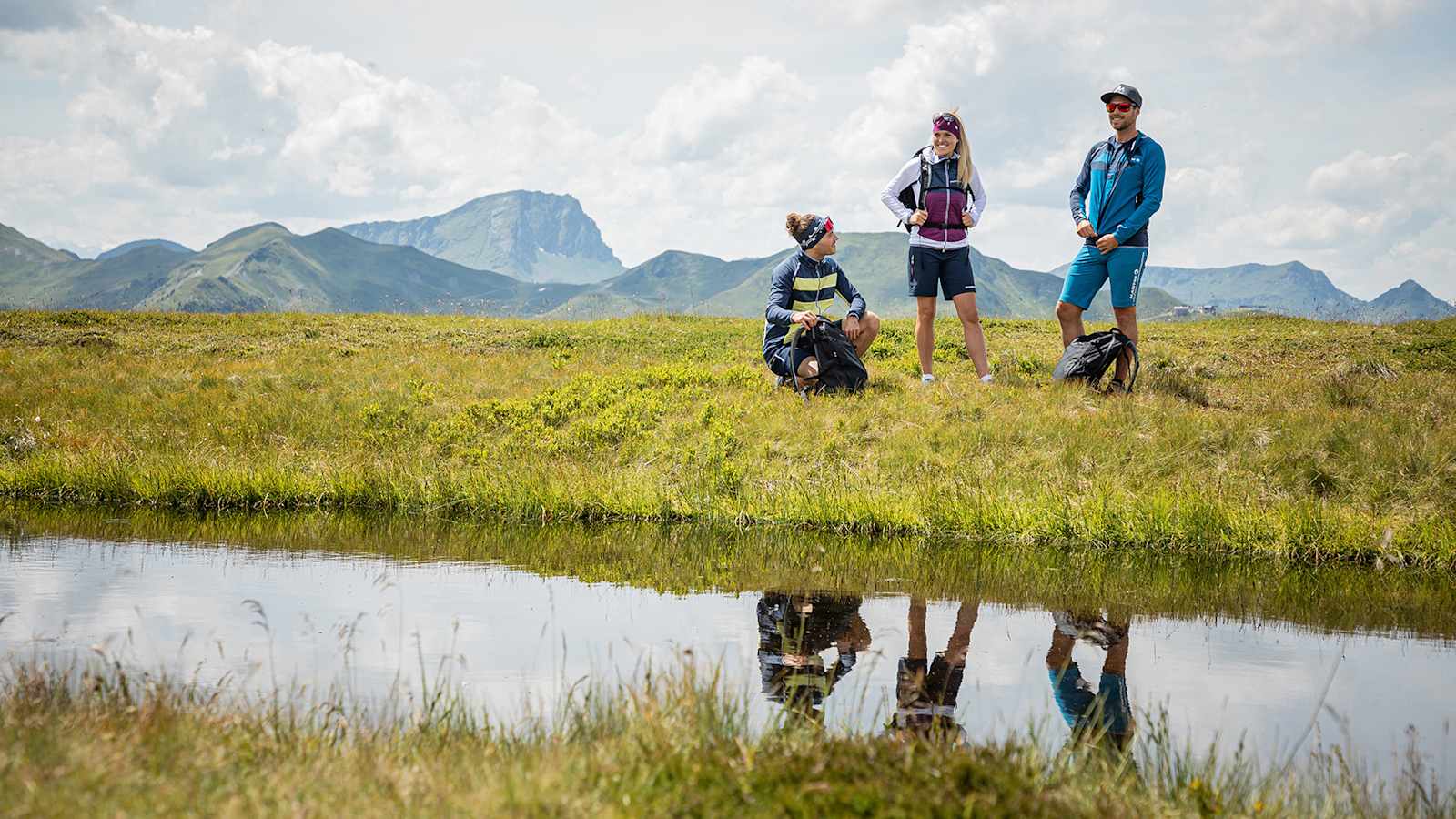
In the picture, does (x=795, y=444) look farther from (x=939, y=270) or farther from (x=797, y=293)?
(x=939, y=270)

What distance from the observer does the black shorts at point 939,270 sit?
14.4 meters

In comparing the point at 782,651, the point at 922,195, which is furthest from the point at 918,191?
the point at 782,651

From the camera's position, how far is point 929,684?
5688mm

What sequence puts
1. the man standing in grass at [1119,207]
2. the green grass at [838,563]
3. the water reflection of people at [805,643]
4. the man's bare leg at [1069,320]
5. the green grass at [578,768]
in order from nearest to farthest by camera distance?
the green grass at [578,768] → the water reflection of people at [805,643] → the green grass at [838,563] → the man standing in grass at [1119,207] → the man's bare leg at [1069,320]

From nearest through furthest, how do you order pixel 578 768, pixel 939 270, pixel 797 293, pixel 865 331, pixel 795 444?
pixel 578 768 → pixel 795 444 → pixel 939 270 → pixel 797 293 → pixel 865 331

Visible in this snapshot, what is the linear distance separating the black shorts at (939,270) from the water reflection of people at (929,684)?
307 inches

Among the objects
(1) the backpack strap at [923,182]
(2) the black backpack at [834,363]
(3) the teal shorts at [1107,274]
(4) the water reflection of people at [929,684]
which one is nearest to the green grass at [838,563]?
(4) the water reflection of people at [929,684]

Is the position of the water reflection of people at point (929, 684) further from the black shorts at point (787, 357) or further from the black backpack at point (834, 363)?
the black shorts at point (787, 357)

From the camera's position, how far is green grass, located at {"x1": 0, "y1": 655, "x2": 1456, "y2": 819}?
3.77 meters

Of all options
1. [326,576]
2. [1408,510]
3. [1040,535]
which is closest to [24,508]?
[326,576]

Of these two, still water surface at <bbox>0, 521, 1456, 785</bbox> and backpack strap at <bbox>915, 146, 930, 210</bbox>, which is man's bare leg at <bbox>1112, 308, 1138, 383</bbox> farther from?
still water surface at <bbox>0, 521, 1456, 785</bbox>

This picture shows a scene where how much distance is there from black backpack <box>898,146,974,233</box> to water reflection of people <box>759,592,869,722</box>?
7795 mm

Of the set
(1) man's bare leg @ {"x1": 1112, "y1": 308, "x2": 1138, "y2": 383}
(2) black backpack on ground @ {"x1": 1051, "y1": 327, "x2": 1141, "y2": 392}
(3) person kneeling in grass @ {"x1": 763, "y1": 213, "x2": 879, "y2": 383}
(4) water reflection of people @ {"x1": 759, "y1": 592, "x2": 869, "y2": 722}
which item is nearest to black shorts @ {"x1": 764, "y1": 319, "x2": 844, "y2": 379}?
(3) person kneeling in grass @ {"x1": 763, "y1": 213, "x2": 879, "y2": 383}

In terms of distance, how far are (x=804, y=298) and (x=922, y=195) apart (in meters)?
2.00
